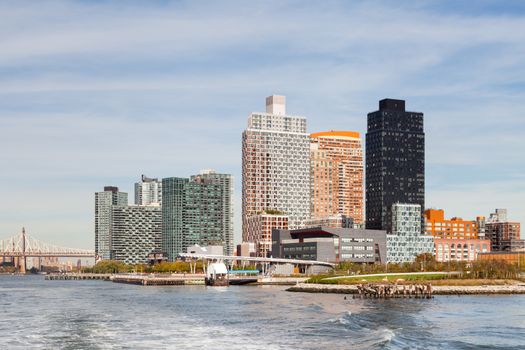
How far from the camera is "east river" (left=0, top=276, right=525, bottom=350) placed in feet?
325

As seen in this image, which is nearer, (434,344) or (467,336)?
(434,344)

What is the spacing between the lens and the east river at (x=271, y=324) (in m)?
99.0

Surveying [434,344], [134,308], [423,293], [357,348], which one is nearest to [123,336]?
[357,348]

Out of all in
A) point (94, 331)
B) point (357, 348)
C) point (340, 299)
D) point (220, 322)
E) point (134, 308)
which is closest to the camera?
point (357, 348)

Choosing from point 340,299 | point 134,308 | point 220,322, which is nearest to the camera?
point 220,322

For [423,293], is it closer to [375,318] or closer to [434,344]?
[375,318]

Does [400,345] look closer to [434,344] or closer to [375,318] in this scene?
[434,344]

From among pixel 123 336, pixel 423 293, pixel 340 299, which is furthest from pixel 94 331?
pixel 423 293

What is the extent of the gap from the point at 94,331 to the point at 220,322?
67.2 feet

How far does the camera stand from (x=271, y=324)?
396 feet

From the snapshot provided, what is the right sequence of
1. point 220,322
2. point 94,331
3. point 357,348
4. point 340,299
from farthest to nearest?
point 340,299, point 220,322, point 94,331, point 357,348

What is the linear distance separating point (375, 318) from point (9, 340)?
54.1 metres

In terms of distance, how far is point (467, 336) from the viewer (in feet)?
346

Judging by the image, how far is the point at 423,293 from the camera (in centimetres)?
18138
